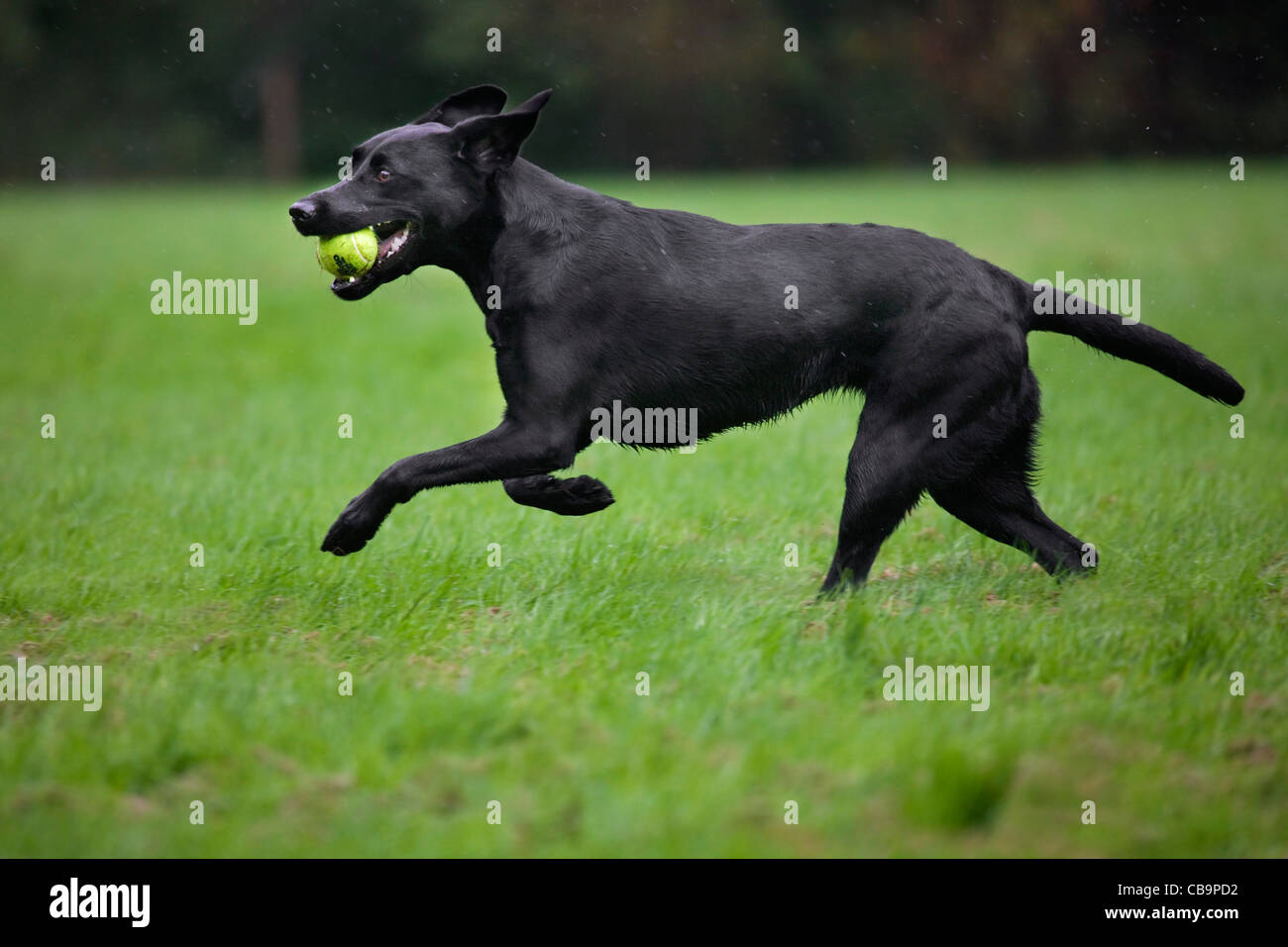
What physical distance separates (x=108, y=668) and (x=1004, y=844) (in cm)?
289

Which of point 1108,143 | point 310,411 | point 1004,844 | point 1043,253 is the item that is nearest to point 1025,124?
point 1108,143

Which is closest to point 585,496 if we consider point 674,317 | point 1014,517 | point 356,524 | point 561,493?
point 561,493

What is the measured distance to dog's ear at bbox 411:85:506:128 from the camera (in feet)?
16.1

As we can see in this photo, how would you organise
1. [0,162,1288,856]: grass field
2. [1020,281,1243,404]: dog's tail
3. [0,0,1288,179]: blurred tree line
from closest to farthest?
[0,162,1288,856]: grass field, [1020,281,1243,404]: dog's tail, [0,0,1288,179]: blurred tree line

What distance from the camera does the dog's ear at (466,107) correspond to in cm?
491

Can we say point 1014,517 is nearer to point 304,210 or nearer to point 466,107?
point 466,107

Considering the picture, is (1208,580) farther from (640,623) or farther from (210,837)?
(210,837)

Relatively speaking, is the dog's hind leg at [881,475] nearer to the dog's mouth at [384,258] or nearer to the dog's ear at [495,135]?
the dog's ear at [495,135]

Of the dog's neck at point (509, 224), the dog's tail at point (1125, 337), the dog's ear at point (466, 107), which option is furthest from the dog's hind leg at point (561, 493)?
the dog's tail at point (1125, 337)

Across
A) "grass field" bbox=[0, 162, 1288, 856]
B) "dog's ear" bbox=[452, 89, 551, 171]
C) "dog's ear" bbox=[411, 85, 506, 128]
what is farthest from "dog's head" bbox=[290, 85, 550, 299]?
"grass field" bbox=[0, 162, 1288, 856]

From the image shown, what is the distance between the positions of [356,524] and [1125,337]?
2.95m

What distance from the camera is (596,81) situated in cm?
3447

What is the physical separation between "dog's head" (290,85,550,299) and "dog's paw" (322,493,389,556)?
29.6 inches

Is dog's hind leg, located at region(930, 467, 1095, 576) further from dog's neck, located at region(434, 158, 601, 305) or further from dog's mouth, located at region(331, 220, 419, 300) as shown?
dog's mouth, located at region(331, 220, 419, 300)
